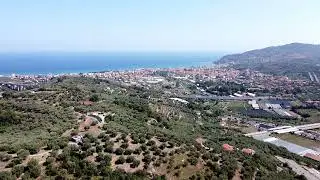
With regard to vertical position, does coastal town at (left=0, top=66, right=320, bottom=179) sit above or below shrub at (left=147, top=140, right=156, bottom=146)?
below

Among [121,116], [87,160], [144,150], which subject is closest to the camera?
[87,160]

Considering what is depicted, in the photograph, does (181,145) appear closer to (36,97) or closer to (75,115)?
(75,115)

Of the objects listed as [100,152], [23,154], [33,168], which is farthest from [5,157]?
[100,152]

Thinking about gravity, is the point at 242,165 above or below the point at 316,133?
above

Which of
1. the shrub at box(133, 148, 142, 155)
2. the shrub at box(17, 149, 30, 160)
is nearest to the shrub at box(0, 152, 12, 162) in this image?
the shrub at box(17, 149, 30, 160)

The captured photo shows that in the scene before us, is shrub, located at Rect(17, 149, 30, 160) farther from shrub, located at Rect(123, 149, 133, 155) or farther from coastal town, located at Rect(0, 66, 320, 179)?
shrub, located at Rect(123, 149, 133, 155)

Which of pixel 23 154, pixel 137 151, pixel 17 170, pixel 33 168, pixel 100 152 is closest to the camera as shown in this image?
pixel 17 170

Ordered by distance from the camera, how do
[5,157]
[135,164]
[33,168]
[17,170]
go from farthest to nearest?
[135,164]
[5,157]
[33,168]
[17,170]

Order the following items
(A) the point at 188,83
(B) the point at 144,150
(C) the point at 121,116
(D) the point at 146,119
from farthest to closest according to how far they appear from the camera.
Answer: (A) the point at 188,83 < (D) the point at 146,119 < (C) the point at 121,116 < (B) the point at 144,150

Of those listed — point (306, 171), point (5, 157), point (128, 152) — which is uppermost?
point (5, 157)

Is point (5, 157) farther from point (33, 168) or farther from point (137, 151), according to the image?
point (137, 151)

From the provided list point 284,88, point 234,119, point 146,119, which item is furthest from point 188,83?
point 146,119
